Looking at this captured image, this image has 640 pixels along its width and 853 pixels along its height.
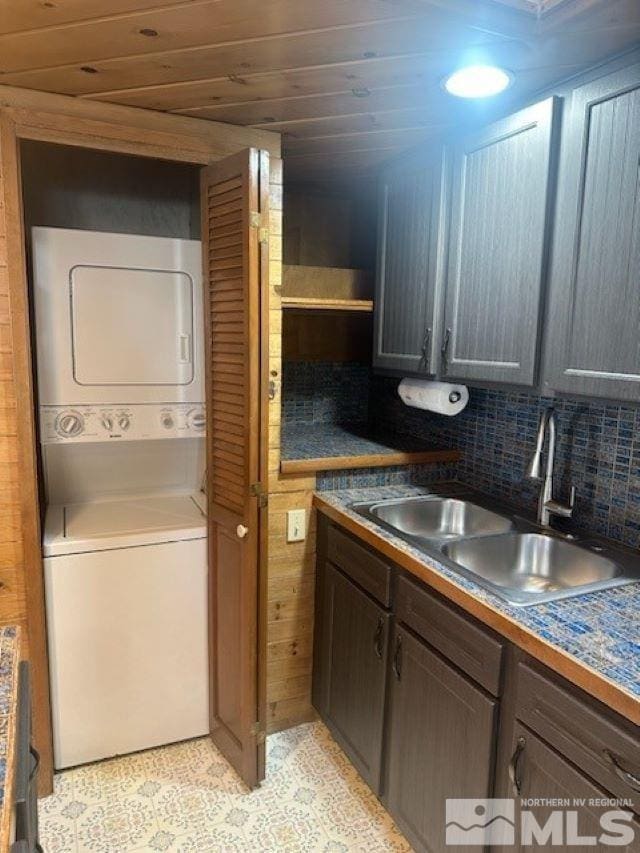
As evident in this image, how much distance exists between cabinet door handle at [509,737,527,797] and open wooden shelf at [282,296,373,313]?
58.9 inches

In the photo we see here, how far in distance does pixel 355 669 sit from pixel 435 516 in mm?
613

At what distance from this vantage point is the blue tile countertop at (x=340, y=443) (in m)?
2.23

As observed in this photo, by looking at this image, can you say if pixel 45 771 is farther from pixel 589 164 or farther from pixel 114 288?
pixel 589 164

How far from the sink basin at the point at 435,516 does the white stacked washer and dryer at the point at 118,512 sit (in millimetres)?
702

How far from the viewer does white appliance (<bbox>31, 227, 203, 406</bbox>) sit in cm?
197

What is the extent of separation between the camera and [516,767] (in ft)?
→ 4.14

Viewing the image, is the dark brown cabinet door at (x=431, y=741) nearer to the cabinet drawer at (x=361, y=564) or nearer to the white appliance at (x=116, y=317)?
the cabinet drawer at (x=361, y=564)

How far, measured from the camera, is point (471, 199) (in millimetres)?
1822

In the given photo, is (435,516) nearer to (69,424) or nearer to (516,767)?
(516,767)

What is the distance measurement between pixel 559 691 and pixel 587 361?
784mm

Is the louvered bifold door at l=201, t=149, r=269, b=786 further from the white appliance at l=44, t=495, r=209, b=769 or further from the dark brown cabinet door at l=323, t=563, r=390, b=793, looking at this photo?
the dark brown cabinet door at l=323, t=563, r=390, b=793

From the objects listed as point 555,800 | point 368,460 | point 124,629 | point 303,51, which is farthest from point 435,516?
point 303,51

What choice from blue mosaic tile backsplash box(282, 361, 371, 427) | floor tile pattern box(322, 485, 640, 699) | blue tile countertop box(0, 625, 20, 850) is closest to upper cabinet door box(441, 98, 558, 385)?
floor tile pattern box(322, 485, 640, 699)

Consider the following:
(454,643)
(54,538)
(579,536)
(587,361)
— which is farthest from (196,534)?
(587,361)
